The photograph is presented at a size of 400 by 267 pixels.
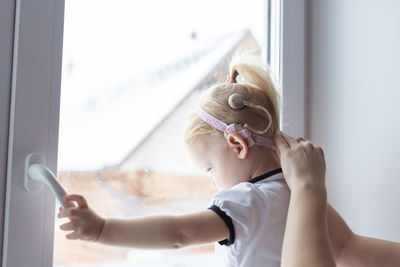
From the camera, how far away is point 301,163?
0.89 meters

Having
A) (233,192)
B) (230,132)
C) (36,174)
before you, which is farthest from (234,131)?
(36,174)

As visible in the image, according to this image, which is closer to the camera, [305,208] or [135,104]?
[305,208]

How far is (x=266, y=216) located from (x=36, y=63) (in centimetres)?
50

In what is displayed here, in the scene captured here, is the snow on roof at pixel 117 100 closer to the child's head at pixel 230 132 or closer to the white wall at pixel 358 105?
the child's head at pixel 230 132

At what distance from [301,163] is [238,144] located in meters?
0.13

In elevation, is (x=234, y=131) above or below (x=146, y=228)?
above

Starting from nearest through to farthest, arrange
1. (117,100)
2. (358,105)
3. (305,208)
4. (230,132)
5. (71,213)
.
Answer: (71,213), (305,208), (230,132), (117,100), (358,105)

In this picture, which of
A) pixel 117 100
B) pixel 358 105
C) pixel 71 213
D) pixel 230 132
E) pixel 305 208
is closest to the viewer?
pixel 71 213

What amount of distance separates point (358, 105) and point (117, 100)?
584 mm

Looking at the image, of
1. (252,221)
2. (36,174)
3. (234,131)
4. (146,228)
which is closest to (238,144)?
(234,131)

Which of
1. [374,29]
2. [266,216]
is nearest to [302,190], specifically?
[266,216]

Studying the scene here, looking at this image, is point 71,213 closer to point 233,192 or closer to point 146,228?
point 146,228

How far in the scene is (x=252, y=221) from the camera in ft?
2.78

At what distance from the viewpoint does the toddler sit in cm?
75
